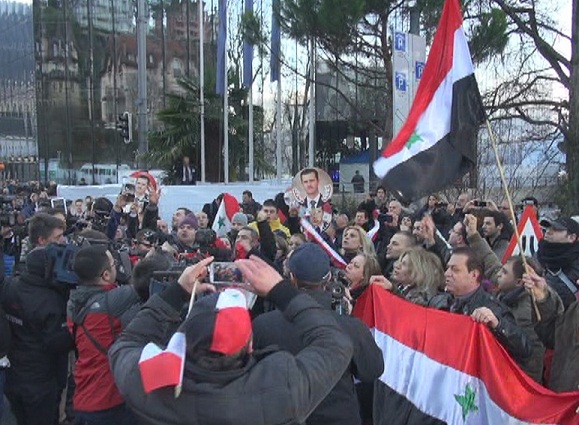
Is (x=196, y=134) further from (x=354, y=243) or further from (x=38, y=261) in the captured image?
(x=38, y=261)

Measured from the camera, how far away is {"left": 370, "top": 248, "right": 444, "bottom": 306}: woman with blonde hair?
5.07m

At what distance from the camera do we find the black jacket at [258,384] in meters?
2.27

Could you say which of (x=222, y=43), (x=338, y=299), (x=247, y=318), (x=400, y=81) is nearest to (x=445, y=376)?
(x=338, y=299)

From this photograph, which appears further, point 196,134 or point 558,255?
point 196,134

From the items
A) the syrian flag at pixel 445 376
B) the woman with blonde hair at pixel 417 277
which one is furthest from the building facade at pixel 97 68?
the syrian flag at pixel 445 376

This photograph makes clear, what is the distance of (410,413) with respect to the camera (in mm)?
4676

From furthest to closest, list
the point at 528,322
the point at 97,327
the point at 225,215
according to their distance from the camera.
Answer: the point at 225,215
the point at 528,322
the point at 97,327

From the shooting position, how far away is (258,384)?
2.30 m

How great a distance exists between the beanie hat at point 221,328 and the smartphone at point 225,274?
88 cm

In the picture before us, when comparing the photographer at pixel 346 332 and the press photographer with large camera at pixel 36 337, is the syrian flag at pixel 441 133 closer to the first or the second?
the photographer at pixel 346 332

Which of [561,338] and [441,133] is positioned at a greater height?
[441,133]

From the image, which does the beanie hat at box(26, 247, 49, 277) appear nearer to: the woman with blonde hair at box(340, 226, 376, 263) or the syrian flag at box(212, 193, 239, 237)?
the woman with blonde hair at box(340, 226, 376, 263)

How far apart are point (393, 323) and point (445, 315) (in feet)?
1.96

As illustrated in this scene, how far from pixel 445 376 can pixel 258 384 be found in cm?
240
